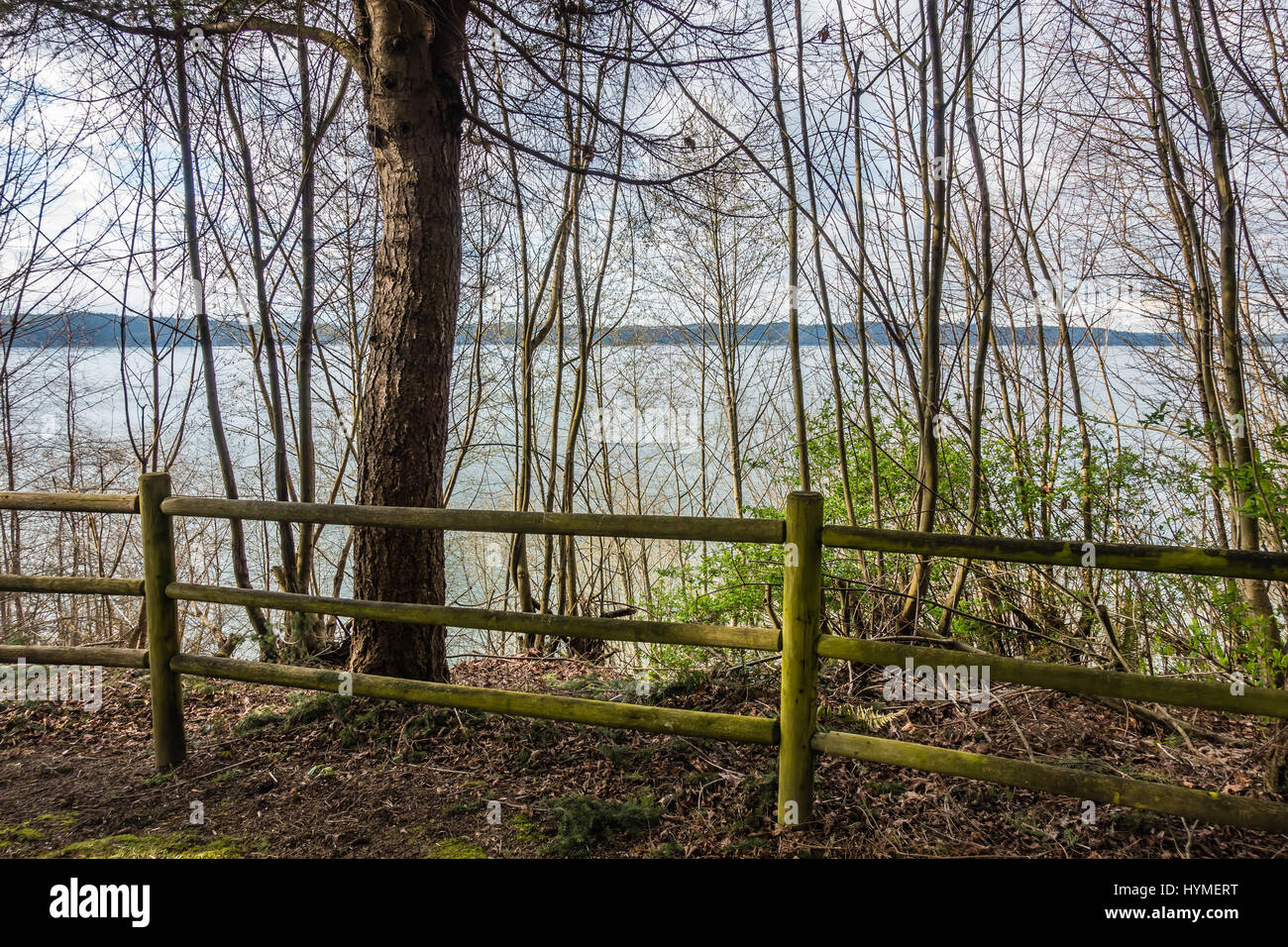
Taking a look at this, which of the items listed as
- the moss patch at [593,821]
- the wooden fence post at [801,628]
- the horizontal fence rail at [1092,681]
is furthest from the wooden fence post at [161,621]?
the horizontal fence rail at [1092,681]

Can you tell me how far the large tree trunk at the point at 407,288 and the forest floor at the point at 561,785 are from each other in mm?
635

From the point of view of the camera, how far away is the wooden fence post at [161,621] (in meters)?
2.97

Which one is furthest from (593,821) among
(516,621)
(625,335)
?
(625,335)

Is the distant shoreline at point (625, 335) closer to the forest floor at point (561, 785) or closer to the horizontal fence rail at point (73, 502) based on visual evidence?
the forest floor at point (561, 785)

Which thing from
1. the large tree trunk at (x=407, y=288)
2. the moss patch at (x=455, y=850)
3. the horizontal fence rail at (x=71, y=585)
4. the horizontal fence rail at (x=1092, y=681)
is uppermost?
the large tree trunk at (x=407, y=288)

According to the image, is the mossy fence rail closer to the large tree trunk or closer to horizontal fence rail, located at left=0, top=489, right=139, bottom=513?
horizontal fence rail, located at left=0, top=489, right=139, bottom=513

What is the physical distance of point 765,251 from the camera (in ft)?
26.7

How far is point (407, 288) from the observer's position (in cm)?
352

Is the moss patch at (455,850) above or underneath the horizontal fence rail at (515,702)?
underneath

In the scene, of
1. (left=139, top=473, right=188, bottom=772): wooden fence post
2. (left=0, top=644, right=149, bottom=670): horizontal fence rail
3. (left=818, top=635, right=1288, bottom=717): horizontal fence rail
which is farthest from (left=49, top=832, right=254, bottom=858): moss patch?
(left=818, top=635, right=1288, bottom=717): horizontal fence rail

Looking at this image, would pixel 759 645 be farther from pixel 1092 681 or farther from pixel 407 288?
pixel 407 288

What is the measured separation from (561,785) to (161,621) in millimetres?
1854
